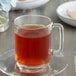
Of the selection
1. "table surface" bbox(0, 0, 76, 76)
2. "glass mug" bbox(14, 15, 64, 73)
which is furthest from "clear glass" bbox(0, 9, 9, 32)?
"glass mug" bbox(14, 15, 64, 73)

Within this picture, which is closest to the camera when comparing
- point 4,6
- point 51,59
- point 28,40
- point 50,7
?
point 28,40

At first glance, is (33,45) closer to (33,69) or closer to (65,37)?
(33,69)

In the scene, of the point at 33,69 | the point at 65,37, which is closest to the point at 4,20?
the point at 65,37

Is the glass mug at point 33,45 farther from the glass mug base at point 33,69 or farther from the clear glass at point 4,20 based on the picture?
the clear glass at point 4,20

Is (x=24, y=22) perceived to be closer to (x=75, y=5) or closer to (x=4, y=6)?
(x=4, y=6)

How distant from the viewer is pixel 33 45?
762 mm

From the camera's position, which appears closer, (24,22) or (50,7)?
(24,22)

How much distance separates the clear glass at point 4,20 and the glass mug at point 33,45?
24 centimetres

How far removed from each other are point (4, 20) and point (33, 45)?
35cm

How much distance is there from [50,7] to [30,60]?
0.53 m

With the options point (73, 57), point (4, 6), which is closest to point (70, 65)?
point (73, 57)

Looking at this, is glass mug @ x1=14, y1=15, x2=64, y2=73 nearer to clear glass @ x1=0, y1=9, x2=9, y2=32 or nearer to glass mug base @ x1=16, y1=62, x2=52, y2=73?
glass mug base @ x1=16, y1=62, x2=52, y2=73

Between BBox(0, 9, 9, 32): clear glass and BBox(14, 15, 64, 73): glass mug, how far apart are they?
0.79 feet

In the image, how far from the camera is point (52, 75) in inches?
30.6
